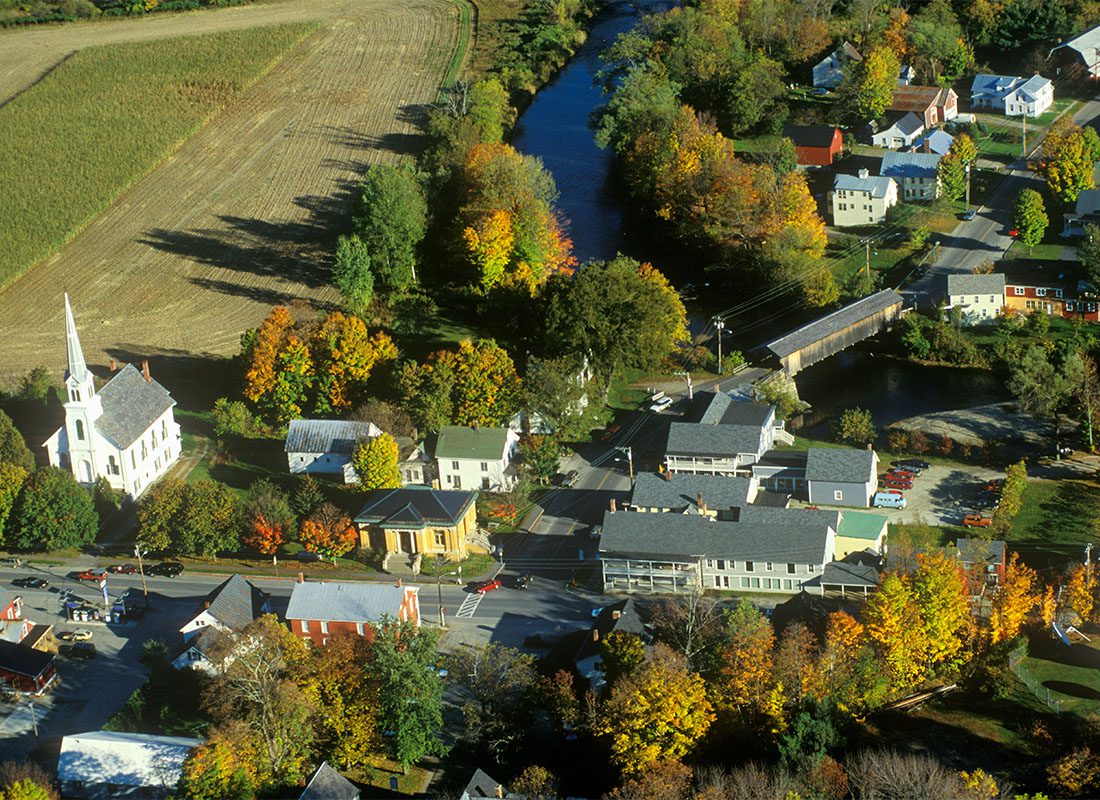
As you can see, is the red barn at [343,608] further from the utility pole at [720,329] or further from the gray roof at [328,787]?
the utility pole at [720,329]

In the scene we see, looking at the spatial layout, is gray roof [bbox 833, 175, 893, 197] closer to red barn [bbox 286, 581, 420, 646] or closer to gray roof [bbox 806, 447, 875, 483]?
gray roof [bbox 806, 447, 875, 483]

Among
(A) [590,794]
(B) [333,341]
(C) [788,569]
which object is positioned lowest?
(A) [590,794]

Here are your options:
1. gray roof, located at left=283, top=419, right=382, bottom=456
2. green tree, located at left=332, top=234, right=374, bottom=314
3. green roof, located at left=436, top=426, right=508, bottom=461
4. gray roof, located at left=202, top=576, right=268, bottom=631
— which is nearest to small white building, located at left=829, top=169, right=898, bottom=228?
green tree, located at left=332, top=234, right=374, bottom=314

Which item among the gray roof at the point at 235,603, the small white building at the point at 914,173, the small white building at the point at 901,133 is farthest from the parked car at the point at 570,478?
the small white building at the point at 901,133

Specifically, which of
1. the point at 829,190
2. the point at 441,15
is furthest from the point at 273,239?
the point at 441,15

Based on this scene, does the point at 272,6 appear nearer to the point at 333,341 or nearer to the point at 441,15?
the point at 441,15

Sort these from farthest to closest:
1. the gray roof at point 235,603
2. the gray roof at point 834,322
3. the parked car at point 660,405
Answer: the gray roof at point 834,322, the parked car at point 660,405, the gray roof at point 235,603
